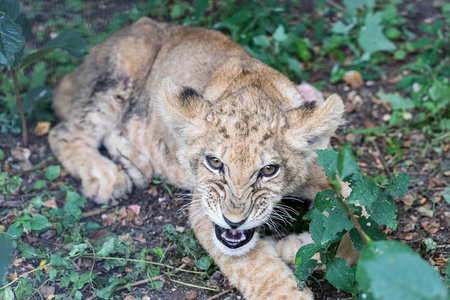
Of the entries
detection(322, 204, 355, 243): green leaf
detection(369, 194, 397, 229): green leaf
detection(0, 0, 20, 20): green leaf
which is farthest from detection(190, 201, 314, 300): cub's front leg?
detection(0, 0, 20, 20): green leaf

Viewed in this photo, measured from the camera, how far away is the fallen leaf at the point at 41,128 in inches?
183

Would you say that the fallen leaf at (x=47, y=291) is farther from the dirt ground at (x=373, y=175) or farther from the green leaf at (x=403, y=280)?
the green leaf at (x=403, y=280)

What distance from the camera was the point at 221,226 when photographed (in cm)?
300

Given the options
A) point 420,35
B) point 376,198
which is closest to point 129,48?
point 376,198

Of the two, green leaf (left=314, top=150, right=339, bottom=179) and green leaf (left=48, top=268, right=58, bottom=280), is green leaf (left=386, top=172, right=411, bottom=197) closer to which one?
green leaf (left=314, top=150, right=339, bottom=179)

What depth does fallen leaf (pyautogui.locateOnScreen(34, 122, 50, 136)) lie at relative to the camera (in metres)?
4.65

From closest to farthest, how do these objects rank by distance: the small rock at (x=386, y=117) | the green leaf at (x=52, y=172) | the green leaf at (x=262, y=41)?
1. the green leaf at (x=52, y=172)
2. the small rock at (x=386, y=117)
3. the green leaf at (x=262, y=41)

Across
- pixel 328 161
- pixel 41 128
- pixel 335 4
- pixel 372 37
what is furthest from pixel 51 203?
pixel 335 4

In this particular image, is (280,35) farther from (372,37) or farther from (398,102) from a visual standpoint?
(398,102)

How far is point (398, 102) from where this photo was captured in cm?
479

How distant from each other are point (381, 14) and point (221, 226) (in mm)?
3595

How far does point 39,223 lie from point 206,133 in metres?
1.27

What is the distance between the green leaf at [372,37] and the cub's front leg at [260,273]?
2.74 meters

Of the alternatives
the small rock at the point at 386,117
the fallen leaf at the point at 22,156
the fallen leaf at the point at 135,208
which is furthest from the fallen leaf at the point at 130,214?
the small rock at the point at 386,117
